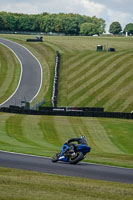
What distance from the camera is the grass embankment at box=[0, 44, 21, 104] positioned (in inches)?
3529

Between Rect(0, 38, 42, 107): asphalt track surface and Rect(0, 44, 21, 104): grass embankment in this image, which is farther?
Rect(0, 44, 21, 104): grass embankment

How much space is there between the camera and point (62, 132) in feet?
152

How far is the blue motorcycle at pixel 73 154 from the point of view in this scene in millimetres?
24125

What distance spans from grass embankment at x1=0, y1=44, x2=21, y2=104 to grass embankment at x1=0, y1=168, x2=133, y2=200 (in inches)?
2492

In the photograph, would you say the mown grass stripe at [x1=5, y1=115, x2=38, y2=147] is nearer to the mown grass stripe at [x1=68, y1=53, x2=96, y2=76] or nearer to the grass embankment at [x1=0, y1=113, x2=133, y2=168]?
the grass embankment at [x1=0, y1=113, x2=133, y2=168]

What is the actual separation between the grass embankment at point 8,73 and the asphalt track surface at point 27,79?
87 cm

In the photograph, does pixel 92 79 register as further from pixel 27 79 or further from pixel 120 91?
pixel 27 79

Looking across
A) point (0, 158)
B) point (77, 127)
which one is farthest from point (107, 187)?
point (77, 127)

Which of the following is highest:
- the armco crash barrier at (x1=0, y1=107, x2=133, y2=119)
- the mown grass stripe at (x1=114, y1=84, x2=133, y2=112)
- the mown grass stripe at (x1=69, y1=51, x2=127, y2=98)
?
the armco crash barrier at (x1=0, y1=107, x2=133, y2=119)

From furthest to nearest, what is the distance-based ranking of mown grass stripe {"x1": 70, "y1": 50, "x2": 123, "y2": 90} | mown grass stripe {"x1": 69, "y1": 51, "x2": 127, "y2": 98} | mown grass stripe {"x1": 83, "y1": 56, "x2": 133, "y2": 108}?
mown grass stripe {"x1": 70, "y1": 50, "x2": 123, "y2": 90} < mown grass stripe {"x1": 69, "y1": 51, "x2": 127, "y2": 98} < mown grass stripe {"x1": 83, "y1": 56, "x2": 133, "y2": 108}

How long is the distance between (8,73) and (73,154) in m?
79.5

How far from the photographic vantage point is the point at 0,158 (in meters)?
24.7

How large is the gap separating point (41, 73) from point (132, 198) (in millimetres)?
87278

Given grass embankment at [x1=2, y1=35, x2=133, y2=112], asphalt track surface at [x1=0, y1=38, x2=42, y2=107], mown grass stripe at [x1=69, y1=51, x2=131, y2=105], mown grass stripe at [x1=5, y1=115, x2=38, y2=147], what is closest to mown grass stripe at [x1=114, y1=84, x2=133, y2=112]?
grass embankment at [x1=2, y1=35, x2=133, y2=112]
